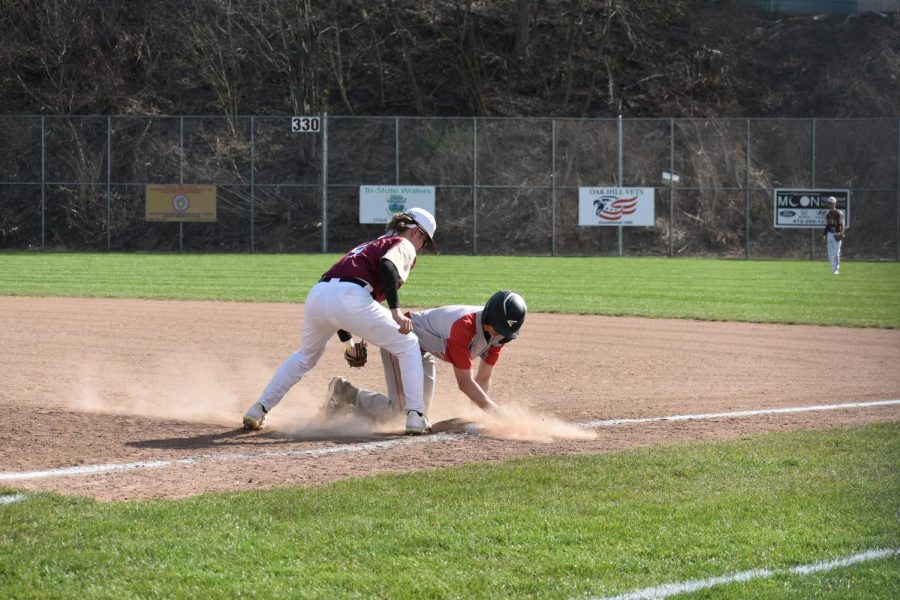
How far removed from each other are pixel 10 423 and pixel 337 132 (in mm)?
31430

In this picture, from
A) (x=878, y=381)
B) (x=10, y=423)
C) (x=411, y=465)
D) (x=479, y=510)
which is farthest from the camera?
(x=878, y=381)

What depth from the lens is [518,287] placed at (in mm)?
21344

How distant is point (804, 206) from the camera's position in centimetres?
3497

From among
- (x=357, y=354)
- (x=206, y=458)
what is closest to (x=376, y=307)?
(x=357, y=354)

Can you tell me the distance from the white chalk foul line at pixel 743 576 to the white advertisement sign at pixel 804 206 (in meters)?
31.7

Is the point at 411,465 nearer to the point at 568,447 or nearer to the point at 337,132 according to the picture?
the point at 568,447

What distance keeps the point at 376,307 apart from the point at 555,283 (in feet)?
49.7

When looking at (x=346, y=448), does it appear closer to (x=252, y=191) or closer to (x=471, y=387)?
(x=471, y=387)

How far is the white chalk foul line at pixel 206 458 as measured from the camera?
622cm

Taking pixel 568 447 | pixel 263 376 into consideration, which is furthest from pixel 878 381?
pixel 263 376

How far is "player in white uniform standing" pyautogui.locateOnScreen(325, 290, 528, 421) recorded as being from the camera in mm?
7414

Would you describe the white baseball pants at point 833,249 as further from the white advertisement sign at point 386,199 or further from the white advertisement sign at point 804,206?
the white advertisement sign at point 386,199

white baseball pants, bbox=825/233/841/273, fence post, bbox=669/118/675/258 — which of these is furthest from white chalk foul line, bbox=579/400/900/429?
fence post, bbox=669/118/675/258

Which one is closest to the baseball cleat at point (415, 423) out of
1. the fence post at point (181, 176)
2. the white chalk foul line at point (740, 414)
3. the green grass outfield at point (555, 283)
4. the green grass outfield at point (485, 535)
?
the white chalk foul line at point (740, 414)
